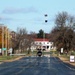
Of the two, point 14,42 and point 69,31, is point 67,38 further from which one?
point 14,42

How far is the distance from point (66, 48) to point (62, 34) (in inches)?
184

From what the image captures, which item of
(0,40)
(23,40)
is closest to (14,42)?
(23,40)

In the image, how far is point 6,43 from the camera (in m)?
113

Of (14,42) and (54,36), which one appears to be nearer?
(54,36)

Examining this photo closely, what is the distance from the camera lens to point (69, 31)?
385 ft

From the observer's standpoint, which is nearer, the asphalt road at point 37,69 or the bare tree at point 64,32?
the asphalt road at point 37,69

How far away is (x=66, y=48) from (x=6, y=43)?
19116mm

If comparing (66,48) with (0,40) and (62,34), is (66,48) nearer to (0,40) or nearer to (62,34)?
(62,34)

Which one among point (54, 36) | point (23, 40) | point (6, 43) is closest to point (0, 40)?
point (6, 43)

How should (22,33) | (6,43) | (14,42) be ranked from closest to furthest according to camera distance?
(6,43) < (14,42) < (22,33)

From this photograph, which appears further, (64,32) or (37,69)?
(64,32)

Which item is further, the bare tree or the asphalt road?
the bare tree

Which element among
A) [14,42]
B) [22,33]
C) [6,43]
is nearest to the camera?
[6,43]

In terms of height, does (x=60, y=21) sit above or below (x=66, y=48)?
above
